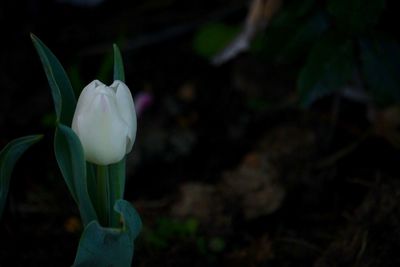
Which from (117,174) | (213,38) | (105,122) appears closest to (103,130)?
(105,122)

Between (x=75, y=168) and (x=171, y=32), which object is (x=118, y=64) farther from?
(x=171, y=32)

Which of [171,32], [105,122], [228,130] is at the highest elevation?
[105,122]

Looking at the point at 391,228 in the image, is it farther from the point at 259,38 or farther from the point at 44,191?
the point at 44,191

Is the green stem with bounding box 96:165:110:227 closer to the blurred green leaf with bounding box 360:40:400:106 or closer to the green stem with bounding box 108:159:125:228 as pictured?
the green stem with bounding box 108:159:125:228

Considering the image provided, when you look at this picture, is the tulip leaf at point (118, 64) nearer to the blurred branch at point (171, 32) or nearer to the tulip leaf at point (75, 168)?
the tulip leaf at point (75, 168)

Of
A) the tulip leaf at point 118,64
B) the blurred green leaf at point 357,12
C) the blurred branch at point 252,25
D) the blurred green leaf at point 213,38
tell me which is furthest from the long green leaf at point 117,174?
the blurred green leaf at point 213,38

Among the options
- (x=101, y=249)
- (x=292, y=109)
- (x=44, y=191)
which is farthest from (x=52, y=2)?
Answer: (x=101, y=249)
